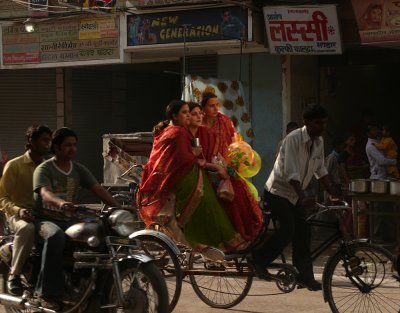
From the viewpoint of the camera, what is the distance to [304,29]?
14789 mm

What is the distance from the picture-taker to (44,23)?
18.4 m

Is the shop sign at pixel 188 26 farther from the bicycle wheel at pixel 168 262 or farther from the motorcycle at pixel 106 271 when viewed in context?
the motorcycle at pixel 106 271

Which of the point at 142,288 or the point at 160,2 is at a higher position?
the point at 160,2

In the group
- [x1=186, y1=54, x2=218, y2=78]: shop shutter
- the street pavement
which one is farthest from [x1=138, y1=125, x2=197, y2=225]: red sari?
[x1=186, y1=54, x2=218, y2=78]: shop shutter

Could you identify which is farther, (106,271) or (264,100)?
(264,100)

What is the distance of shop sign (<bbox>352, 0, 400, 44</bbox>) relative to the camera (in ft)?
46.7

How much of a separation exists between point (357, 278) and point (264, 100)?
9.29m

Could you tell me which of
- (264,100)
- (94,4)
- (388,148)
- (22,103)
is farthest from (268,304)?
(22,103)

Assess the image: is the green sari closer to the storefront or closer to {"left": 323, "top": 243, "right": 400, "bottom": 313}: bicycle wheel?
{"left": 323, "top": 243, "right": 400, "bottom": 313}: bicycle wheel

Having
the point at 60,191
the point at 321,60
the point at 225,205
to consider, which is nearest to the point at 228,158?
the point at 225,205

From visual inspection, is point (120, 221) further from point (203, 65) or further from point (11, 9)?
point (11, 9)

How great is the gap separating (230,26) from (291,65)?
1239 mm

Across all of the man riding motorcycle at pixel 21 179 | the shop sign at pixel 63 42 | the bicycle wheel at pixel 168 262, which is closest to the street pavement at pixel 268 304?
the bicycle wheel at pixel 168 262

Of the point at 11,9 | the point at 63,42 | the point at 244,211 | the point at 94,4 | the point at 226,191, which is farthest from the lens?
the point at 11,9
